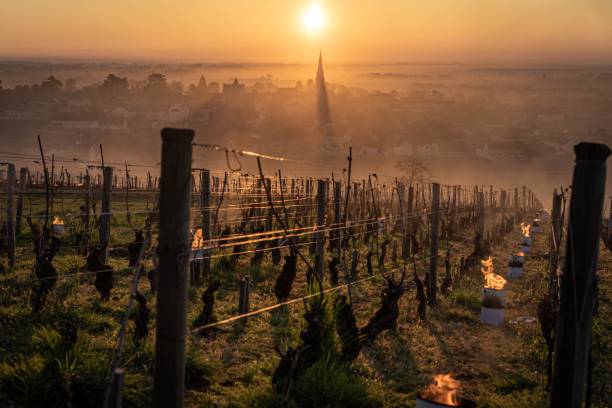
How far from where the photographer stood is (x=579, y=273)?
4.68 metres

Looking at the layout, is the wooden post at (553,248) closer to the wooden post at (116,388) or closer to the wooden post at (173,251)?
the wooden post at (173,251)

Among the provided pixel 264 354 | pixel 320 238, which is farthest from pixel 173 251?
pixel 320 238

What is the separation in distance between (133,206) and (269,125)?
6162 inches

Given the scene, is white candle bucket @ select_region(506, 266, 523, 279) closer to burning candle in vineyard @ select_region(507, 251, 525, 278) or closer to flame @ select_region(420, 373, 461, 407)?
burning candle in vineyard @ select_region(507, 251, 525, 278)

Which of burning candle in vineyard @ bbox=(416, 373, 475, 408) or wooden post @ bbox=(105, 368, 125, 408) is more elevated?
wooden post @ bbox=(105, 368, 125, 408)

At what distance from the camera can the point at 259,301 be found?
1041cm

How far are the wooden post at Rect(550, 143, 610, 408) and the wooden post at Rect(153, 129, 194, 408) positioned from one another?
2386 mm

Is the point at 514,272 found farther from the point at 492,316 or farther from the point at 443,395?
the point at 443,395

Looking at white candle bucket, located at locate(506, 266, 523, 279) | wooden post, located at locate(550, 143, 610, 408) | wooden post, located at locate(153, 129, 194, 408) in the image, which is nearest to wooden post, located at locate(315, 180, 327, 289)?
white candle bucket, located at locate(506, 266, 523, 279)

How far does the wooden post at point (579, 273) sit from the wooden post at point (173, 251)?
2.39 metres

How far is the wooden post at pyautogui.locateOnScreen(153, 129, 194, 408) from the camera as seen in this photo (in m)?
4.11

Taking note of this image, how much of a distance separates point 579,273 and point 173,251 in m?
2.53

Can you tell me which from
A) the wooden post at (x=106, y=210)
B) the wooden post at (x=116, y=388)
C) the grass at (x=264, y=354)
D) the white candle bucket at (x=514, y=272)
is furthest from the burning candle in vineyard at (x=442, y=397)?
the white candle bucket at (x=514, y=272)

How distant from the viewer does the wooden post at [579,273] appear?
15.1ft
